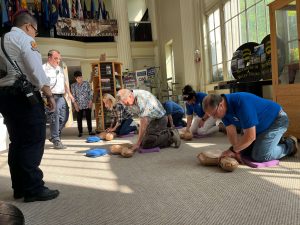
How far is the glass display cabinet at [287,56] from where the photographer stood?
3.23m

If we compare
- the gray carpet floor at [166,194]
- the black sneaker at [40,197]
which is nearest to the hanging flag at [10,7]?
the gray carpet floor at [166,194]

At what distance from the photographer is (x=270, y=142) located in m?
2.45

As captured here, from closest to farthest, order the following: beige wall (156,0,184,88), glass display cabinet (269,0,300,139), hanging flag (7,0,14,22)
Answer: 1. glass display cabinet (269,0,300,139)
2. beige wall (156,0,184,88)
3. hanging flag (7,0,14,22)

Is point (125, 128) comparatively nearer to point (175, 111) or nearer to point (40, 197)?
point (175, 111)

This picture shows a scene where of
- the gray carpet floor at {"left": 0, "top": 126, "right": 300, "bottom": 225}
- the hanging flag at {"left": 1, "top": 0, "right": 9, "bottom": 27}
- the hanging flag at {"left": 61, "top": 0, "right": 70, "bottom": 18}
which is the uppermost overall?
the hanging flag at {"left": 61, "top": 0, "right": 70, "bottom": 18}

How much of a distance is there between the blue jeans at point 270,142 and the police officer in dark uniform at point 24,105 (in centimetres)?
162

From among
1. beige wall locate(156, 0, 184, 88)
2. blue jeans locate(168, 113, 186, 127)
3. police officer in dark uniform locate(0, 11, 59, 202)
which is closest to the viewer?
police officer in dark uniform locate(0, 11, 59, 202)

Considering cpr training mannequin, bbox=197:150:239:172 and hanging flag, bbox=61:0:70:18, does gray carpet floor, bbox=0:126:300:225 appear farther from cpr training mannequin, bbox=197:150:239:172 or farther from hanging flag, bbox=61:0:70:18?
hanging flag, bbox=61:0:70:18

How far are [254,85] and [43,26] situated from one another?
28.5 ft

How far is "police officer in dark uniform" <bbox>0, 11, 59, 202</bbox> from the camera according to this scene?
1.93 metres

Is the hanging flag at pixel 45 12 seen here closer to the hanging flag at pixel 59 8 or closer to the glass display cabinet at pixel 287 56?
the hanging flag at pixel 59 8

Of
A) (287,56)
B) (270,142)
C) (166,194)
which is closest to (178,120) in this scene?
(287,56)

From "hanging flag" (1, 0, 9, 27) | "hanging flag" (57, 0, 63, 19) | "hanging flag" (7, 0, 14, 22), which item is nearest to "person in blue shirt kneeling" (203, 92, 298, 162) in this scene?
"hanging flag" (1, 0, 9, 27)

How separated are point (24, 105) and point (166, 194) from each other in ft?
3.55
